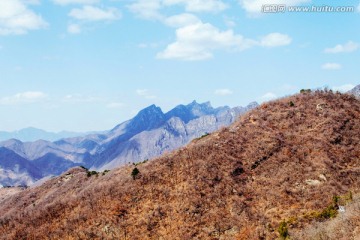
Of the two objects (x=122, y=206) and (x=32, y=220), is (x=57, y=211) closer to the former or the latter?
(x=32, y=220)

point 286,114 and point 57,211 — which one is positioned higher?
point 286,114

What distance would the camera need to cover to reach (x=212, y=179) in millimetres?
40250

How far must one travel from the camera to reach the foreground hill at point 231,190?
3272cm

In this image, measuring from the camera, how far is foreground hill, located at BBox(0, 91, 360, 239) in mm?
32719

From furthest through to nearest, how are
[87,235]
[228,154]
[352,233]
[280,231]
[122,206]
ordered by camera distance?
[228,154] < [122,206] < [87,235] < [280,231] < [352,233]

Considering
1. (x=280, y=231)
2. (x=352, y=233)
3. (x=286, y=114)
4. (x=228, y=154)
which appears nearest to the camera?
(x=352, y=233)

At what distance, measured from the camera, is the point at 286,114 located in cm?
5384

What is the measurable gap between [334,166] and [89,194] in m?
28.5

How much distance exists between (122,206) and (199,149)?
14.4 metres

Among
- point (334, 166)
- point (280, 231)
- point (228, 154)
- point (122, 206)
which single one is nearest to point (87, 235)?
point (122, 206)

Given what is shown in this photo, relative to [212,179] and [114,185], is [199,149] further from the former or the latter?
[114,185]

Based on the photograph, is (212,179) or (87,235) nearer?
(87,235)

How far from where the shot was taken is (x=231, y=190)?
3825 cm

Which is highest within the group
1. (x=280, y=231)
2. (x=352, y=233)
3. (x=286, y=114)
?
(x=286, y=114)
